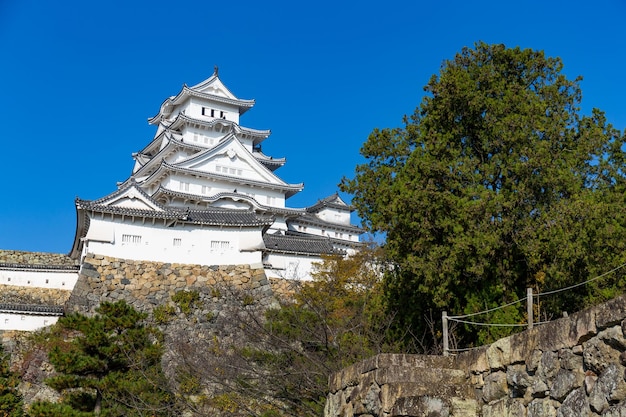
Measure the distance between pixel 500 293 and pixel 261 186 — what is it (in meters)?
25.1

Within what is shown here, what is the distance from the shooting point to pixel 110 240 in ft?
83.4

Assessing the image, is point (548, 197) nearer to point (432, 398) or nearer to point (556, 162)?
point (556, 162)

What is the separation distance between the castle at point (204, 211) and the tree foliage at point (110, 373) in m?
7.20

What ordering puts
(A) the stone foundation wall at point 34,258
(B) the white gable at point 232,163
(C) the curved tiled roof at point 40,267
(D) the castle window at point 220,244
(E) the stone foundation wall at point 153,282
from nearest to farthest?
(E) the stone foundation wall at point 153,282 < (C) the curved tiled roof at point 40,267 < (A) the stone foundation wall at point 34,258 < (D) the castle window at point 220,244 < (B) the white gable at point 232,163

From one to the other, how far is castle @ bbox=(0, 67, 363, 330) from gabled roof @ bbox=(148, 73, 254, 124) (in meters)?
0.07

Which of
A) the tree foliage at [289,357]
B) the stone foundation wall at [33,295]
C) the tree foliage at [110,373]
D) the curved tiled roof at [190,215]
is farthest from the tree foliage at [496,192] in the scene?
the stone foundation wall at [33,295]

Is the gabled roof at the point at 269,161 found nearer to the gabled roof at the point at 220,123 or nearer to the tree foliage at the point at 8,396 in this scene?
the gabled roof at the point at 220,123

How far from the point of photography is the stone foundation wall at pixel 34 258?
26909 millimetres

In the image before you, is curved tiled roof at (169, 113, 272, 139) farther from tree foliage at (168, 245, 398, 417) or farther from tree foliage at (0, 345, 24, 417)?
tree foliage at (0, 345, 24, 417)

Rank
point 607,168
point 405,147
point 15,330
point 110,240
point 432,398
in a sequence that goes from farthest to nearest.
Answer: point 110,240
point 15,330
point 405,147
point 607,168
point 432,398

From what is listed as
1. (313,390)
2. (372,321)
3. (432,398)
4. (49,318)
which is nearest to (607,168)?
(372,321)

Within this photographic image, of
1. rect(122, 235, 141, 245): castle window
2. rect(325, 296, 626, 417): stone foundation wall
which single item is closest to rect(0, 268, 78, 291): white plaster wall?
rect(122, 235, 141, 245): castle window

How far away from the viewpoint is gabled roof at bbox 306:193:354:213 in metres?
44.5

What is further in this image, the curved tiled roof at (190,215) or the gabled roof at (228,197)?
the gabled roof at (228,197)
